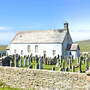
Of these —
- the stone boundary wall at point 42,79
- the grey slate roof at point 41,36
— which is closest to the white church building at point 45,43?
the grey slate roof at point 41,36

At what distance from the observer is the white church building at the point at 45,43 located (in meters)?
33.0

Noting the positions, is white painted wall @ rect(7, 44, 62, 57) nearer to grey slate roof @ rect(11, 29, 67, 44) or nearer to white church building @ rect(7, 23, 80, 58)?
white church building @ rect(7, 23, 80, 58)

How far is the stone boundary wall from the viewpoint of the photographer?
1164 centimetres

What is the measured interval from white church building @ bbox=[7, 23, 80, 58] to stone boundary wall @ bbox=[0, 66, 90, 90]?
1869cm

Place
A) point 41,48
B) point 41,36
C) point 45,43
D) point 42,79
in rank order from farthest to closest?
1. point 41,36
2. point 41,48
3. point 45,43
4. point 42,79

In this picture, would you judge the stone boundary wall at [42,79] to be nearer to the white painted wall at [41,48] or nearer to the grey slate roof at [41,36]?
the white painted wall at [41,48]

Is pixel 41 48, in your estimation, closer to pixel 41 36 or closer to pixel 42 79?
pixel 41 36

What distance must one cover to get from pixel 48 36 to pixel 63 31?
14.1 feet

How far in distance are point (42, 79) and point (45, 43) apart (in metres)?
21.5

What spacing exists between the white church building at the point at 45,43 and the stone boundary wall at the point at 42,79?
61.3 feet

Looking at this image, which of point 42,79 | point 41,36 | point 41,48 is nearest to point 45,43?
point 41,48

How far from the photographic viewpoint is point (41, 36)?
120 feet

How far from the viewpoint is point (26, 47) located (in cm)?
3809

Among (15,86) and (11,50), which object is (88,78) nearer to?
(15,86)
